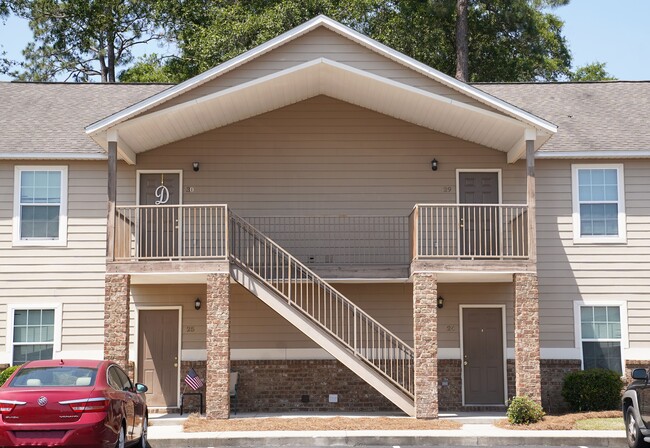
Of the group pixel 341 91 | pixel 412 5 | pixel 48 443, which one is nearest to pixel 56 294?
pixel 341 91

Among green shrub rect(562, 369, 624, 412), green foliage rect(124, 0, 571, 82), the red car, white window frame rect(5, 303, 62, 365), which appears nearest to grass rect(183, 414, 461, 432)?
green shrub rect(562, 369, 624, 412)

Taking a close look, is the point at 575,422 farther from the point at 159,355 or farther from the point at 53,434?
the point at 53,434

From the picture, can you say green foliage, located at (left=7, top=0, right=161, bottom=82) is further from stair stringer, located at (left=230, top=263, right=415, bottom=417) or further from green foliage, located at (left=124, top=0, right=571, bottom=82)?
stair stringer, located at (left=230, top=263, right=415, bottom=417)

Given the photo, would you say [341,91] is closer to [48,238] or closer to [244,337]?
[244,337]

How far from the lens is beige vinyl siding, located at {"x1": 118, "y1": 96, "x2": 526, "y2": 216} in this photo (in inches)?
837

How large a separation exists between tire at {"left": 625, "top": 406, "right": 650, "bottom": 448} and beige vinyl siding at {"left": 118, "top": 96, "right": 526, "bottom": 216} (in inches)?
302

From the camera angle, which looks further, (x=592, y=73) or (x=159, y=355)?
(x=592, y=73)

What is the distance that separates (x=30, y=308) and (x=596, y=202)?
40.6ft

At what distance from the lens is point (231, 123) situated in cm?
2147

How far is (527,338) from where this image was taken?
18.4 meters

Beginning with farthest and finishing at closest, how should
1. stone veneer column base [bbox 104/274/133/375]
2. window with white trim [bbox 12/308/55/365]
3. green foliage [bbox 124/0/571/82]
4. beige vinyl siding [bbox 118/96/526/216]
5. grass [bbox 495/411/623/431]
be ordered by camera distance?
green foliage [bbox 124/0/571/82], beige vinyl siding [bbox 118/96/526/216], window with white trim [bbox 12/308/55/365], stone veneer column base [bbox 104/274/133/375], grass [bbox 495/411/623/431]

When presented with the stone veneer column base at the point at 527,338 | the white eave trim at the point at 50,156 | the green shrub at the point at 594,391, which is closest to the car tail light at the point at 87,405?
the stone veneer column base at the point at 527,338

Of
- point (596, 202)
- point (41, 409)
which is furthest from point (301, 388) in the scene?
point (41, 409)

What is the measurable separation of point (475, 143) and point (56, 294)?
31.7 feet
